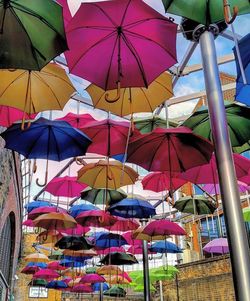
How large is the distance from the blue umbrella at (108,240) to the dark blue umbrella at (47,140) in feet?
15.3

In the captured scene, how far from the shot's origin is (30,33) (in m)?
3.25

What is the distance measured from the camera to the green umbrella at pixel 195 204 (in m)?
8.10

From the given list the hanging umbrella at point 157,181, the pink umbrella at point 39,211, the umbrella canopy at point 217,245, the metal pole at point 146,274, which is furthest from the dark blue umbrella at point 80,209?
the umbrella canopy at point 217,245

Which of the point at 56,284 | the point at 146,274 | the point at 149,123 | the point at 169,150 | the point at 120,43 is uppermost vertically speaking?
the point at 149,123

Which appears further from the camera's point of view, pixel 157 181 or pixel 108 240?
pixel 108 240

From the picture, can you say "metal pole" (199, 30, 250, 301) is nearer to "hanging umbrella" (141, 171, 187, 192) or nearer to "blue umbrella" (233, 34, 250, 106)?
"blue umbrella" (233, 34, 250, 106)

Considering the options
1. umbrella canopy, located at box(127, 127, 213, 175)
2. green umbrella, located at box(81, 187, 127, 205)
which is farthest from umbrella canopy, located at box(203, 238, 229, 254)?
umbrella canopy, located at box(127, 127, 213, 175)

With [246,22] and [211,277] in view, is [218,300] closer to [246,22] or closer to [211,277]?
[211,277]

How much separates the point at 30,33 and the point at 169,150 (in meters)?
2.69

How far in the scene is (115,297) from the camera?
62.6ft

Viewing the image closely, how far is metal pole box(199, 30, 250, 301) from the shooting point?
2.76 metres

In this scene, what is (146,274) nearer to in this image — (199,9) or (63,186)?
(63,186)

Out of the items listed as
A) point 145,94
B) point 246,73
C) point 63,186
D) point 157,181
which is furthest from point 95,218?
point 246,73

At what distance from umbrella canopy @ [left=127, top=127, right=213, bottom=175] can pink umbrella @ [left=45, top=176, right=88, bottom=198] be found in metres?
2.79
